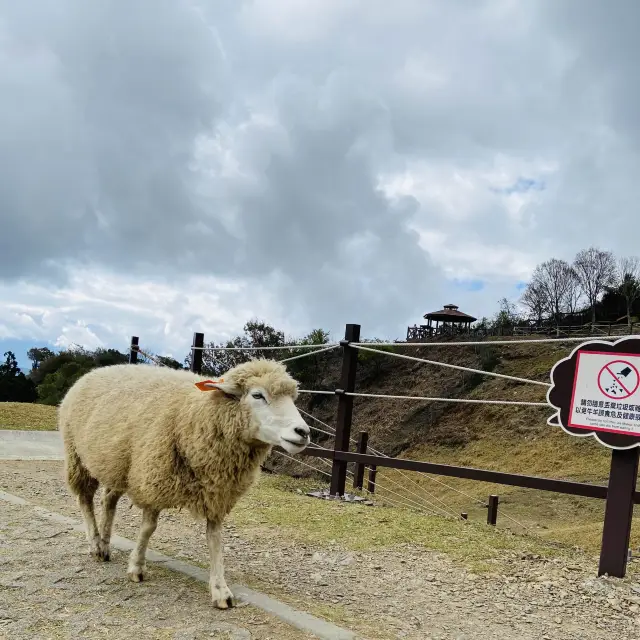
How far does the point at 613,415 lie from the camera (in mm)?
4438

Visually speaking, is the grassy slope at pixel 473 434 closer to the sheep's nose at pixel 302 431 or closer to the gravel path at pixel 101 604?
the gravel path at pixel 101 604

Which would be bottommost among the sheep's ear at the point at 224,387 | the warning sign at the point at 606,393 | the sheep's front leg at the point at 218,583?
the sheep's front leg at the point at 218,583

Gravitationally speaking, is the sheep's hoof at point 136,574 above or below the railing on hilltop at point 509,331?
below

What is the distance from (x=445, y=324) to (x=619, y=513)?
47747mm

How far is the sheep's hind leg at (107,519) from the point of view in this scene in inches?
168

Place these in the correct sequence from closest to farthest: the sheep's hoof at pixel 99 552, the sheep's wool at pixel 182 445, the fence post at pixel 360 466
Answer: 1. the sheep's wool at pixel 182 445
2. the sheep's hoof at pixel 99 552
3. the fence post at pixel 360 466

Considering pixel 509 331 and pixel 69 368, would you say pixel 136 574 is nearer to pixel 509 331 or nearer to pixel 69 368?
pixel 69 368

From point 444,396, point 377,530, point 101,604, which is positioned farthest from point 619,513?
Answer: point 444,396

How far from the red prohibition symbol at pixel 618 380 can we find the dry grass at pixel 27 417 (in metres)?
10.8

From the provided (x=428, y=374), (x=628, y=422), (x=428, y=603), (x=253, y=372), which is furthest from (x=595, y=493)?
(x=428, y=374)

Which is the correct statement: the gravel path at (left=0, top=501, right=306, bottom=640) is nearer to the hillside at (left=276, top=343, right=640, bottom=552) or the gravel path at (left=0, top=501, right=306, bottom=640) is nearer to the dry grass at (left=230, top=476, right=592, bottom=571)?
the dry grass at (left=230, top=476, right=592, bottom=571)

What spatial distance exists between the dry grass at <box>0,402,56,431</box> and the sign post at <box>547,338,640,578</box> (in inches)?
416

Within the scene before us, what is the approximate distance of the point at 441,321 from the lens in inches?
2037

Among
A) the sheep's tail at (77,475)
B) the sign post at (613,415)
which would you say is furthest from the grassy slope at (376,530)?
the sheep's tail at (77,475)
